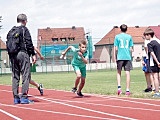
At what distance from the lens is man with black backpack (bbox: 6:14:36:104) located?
957 cm

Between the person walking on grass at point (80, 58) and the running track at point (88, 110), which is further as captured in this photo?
the person walking on grass at point (80, 58)

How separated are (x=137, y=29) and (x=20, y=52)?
87.0 meters

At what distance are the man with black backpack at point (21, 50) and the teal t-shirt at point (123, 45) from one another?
9.12 ft

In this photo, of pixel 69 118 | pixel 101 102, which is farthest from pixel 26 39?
pixel 69 118

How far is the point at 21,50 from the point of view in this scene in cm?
966

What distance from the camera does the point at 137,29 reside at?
95375 mm

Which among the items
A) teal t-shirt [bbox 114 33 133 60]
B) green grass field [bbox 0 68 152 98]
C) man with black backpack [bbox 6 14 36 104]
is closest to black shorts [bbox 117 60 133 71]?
teal t-shirt [bbox 114 33 133 60]

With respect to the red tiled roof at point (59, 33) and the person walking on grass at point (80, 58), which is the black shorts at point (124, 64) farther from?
the red tiled roof at point (59, 33)

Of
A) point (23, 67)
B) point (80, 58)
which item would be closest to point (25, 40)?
point (23, 67)

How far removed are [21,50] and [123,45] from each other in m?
3.14

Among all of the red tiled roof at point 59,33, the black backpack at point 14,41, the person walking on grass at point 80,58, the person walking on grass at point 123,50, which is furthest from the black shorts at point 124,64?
the red tiled roof at point 59,33

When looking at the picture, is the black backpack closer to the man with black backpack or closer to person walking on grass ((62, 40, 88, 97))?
the man with black backpack

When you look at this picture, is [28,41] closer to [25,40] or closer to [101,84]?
[25,40]

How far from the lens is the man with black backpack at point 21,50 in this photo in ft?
31.4
